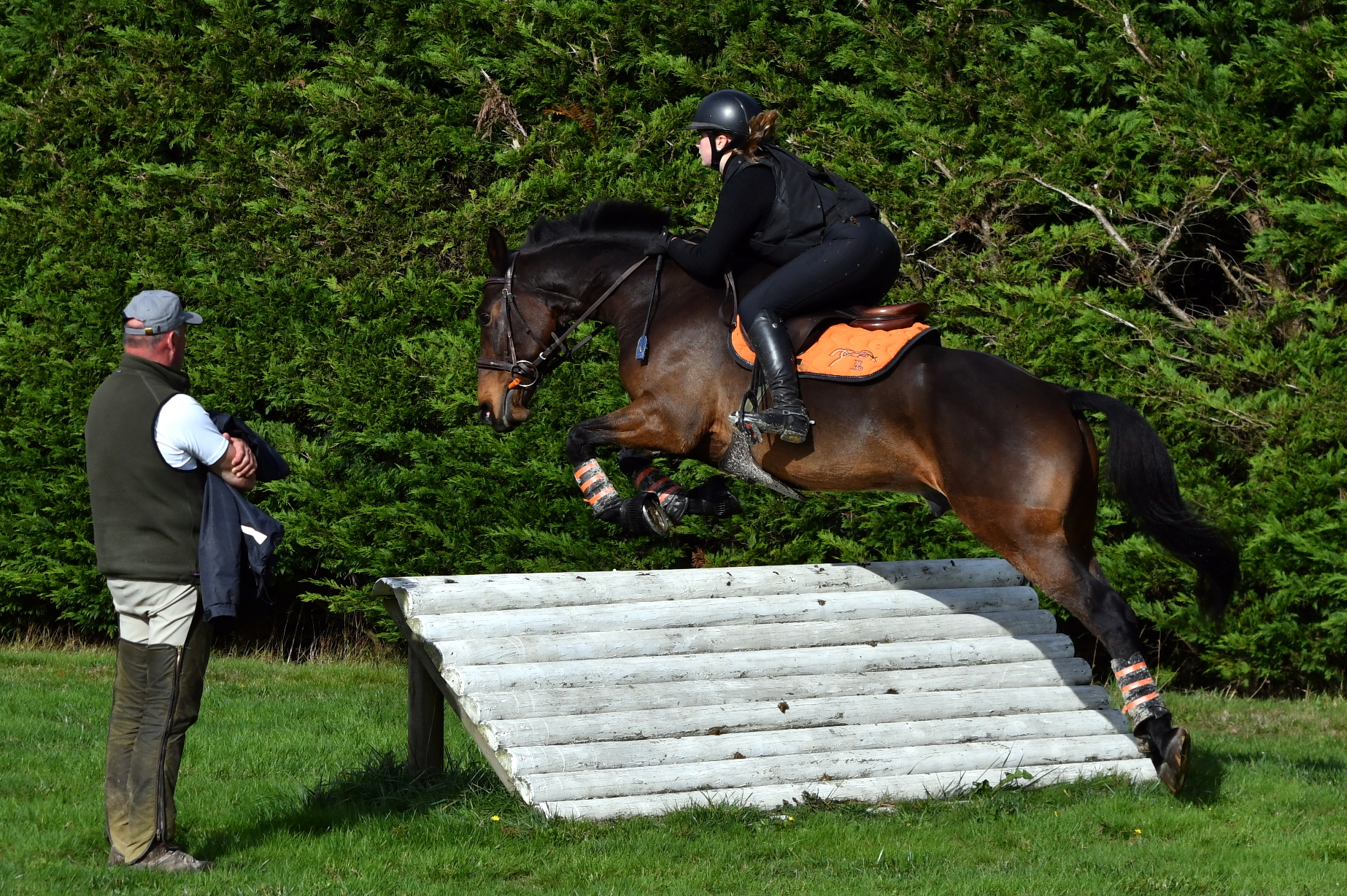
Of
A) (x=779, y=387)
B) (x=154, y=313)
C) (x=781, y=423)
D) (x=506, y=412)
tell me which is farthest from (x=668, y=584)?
(x=154, y=313)

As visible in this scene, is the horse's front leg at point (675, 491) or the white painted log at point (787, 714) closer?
the white painted log at point (787, 714)

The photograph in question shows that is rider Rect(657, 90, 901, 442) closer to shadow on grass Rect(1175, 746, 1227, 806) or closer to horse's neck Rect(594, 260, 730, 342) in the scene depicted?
horse's neck Rect(594, 260, 730, 342)

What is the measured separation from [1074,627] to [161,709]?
20.5ft

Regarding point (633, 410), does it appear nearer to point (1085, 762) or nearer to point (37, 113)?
point (1085, 762)

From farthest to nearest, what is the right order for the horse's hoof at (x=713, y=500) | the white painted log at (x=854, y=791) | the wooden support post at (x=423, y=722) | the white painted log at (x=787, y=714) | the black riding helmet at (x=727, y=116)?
the horse's hoof at (x=713, y=500) < the black riding helmet at (x=727, y=116) < the wooden support post at (x=423, y=722) < the white painted log at (x=787, y=714) < the white painted log at (x=854, y=791)

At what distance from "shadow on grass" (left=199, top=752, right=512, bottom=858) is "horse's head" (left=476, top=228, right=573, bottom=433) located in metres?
1.70

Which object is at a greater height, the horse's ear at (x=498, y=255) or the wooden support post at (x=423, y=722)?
the horse's ear at (x=498, y=255)

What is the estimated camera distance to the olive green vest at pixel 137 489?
14.1 feet

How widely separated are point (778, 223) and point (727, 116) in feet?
1.70

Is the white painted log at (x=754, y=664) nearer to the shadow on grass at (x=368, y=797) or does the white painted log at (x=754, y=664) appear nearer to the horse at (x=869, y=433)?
the shadow on grass at (x=368, y=797)

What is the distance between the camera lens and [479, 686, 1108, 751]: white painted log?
495 centimetres

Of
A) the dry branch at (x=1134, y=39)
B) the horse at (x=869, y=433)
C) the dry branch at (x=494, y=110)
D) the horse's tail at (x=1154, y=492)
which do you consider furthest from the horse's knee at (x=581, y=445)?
the dry branch at (x=1134, y=39)

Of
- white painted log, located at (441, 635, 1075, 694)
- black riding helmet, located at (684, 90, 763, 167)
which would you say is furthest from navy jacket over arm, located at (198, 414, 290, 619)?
black riding helmet, located at (684, 90, 763, 167)

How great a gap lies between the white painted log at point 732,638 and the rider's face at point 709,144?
81.9 inches
